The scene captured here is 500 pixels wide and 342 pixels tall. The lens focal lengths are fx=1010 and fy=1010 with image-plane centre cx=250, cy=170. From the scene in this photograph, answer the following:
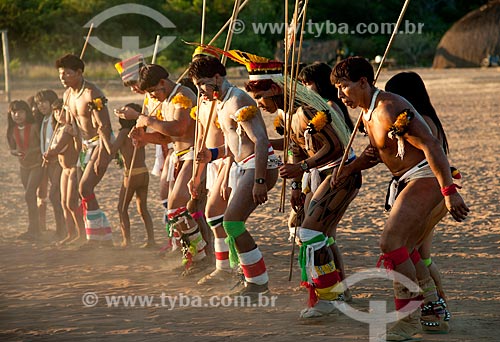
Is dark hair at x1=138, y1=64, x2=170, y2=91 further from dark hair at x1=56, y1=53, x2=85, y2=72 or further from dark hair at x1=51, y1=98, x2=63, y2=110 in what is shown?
dark hair at x1=51, y1=98, x2=63, y2=110

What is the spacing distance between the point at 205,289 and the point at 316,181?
1.32 meters

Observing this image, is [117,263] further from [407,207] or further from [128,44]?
[128,44]

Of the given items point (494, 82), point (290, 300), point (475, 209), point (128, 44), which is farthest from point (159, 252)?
point (128, 44)

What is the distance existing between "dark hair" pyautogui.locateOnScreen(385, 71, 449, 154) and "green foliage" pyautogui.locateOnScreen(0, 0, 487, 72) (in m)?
32.1

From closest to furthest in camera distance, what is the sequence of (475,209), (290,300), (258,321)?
(258,321) < (290,300) < (475,209)

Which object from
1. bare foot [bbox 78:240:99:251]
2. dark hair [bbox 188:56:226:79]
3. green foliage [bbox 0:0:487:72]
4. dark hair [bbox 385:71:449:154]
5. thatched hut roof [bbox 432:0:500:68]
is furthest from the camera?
thatched hut roof [bbox 432:0:500:68]

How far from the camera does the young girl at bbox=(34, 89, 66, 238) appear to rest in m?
10.3

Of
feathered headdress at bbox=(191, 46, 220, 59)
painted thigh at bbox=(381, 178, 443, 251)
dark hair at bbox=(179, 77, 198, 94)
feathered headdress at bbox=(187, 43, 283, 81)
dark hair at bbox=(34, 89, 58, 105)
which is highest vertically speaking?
feathered headdress at bbox=(191, 46, 220, 59)

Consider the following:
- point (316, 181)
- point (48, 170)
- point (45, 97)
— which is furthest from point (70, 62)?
point (316, 181)

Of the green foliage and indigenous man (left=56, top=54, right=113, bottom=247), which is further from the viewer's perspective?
the green foliage

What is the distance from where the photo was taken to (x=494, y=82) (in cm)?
3094

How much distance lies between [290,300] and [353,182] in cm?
101

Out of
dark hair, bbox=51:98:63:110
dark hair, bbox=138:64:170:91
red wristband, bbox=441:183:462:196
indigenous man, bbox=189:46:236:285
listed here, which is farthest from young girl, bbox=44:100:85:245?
red wristband, bbox=441:183:462:196

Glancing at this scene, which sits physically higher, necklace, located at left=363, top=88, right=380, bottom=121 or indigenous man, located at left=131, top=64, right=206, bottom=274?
necklace, located at left=363, top=88, right=380, bottom=121
